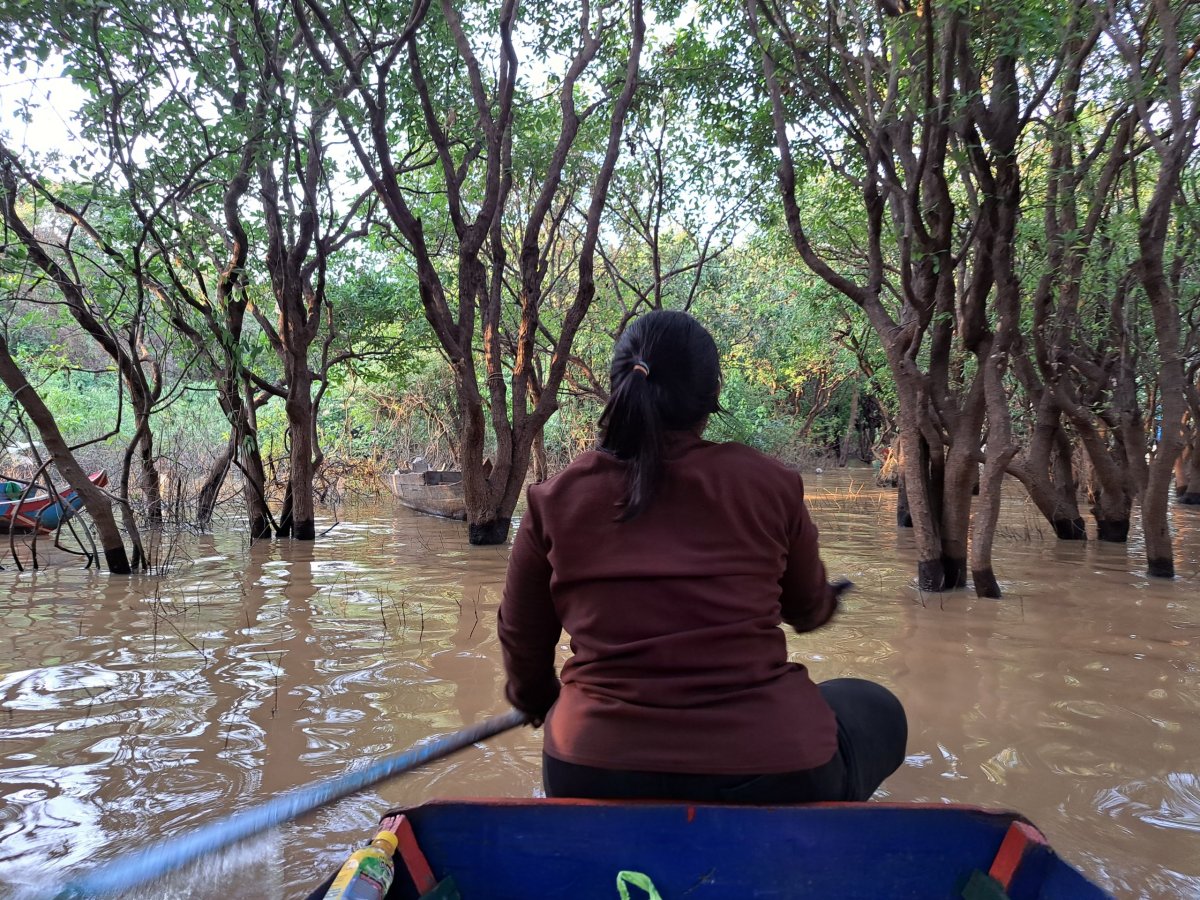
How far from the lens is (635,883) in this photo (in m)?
1.48

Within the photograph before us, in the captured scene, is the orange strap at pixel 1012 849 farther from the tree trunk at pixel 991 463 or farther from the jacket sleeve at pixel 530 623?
the tree trunk at pixel 991 463

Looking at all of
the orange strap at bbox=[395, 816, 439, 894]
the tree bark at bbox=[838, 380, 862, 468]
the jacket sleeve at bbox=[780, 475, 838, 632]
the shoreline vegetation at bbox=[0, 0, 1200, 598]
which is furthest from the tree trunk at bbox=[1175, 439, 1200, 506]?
the orange strap at bbox=[395, 816, 439, 894]

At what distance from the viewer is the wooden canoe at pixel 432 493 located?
12.1m

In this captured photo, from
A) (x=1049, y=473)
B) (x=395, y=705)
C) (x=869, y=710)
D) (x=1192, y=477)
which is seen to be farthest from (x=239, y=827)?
(x=1192, y=477)

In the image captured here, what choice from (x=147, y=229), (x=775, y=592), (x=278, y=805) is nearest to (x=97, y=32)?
(x=147, y=229)

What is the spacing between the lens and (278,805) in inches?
70.9

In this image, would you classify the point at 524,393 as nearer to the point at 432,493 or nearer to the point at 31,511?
the point at 432,493

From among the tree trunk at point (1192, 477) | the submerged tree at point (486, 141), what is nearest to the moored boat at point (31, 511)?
the submerged tree at point (486, 141)

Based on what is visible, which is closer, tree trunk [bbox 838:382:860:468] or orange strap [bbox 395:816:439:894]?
orange strap [bbox 395:816:439:894]

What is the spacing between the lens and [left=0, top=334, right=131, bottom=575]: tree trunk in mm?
5805

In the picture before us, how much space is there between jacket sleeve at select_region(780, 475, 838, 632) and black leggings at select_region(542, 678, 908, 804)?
0.61ft

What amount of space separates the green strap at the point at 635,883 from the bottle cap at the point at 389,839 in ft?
1.32

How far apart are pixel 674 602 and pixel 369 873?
0.70 metres

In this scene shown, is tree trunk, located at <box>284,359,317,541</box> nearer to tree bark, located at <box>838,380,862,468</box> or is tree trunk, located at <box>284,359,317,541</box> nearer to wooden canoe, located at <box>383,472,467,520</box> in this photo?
wooden canoe, located at <box>383,472,467,520</box>
